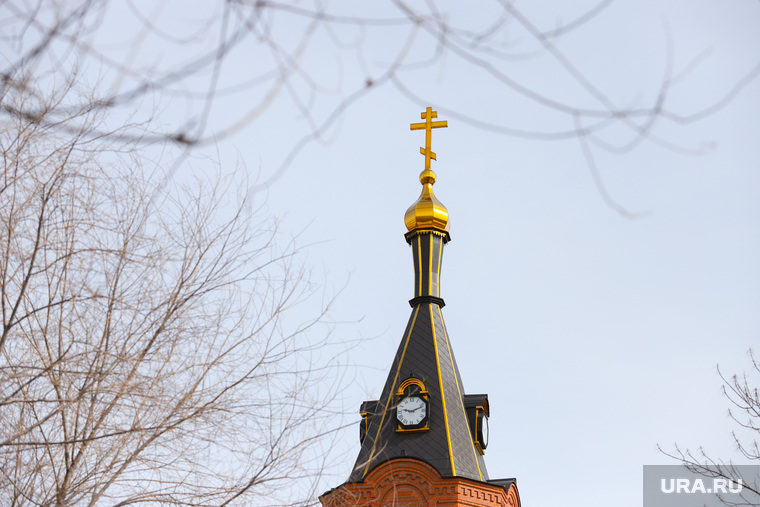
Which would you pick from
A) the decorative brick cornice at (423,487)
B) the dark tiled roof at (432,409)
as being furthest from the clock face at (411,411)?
the decorative brick cornice at (423,487)

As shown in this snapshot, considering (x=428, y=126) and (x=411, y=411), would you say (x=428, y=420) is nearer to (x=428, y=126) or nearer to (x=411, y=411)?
(x=411, y=411)

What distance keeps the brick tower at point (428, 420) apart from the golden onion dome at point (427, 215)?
0.09 ft

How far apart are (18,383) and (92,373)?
48 cm

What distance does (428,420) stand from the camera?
72.8 feet

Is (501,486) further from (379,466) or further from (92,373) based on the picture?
(92,373)

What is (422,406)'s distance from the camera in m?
22.4

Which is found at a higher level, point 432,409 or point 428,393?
point 428,393

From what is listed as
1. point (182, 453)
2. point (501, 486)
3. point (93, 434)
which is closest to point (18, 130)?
point (93, 434)

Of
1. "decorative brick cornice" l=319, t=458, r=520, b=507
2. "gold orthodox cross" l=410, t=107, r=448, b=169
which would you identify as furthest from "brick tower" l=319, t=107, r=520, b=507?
"gold orthodox cross" l=410, t=107, r=448, b=169

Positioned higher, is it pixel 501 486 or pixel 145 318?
pixel 501 486

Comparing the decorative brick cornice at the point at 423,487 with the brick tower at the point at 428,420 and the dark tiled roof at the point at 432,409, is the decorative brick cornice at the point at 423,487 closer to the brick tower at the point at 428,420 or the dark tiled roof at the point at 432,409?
the brick tower at the point at 428,420

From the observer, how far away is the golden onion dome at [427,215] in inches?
993

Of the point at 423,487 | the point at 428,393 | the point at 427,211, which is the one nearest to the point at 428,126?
the point at 427,211

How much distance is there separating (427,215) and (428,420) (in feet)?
19.4
